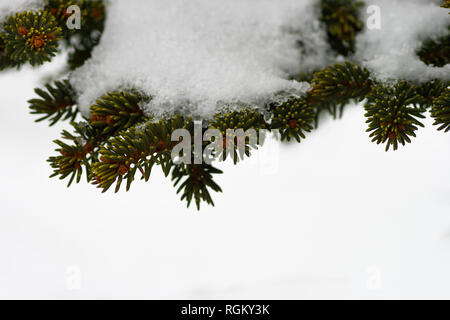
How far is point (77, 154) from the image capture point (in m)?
0.67

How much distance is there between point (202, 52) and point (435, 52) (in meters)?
0.51

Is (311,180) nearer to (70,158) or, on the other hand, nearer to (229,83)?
(229,83)

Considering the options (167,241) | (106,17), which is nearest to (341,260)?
(167,241)

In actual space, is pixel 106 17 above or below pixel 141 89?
above

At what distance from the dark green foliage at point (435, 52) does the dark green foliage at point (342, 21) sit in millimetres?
147

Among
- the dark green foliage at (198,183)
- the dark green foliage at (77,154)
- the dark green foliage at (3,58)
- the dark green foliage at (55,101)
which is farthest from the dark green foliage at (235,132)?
the dark green foliage at (3,58)

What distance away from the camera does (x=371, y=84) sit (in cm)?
71

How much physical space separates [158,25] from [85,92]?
22 cm

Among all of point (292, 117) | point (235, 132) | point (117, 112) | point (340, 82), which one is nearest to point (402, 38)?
point (340, 82)

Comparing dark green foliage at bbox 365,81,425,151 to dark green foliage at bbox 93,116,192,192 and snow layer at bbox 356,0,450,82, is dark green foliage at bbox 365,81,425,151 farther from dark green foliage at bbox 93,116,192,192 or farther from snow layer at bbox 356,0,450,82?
dark green foliage at bbox 93,116,192,192

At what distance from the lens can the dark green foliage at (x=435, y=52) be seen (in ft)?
2.48

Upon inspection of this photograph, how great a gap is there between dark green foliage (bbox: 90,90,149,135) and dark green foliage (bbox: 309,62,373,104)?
1.15 feet

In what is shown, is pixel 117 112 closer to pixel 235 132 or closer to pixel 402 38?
pixel 235 132

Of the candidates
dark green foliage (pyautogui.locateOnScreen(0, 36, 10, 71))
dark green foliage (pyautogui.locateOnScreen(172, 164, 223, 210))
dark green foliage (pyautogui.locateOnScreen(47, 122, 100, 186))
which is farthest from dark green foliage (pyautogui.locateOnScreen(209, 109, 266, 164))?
dark green foliage (pyautogui.locateOnScreen(0, 36, 10, 71))
